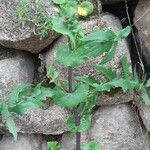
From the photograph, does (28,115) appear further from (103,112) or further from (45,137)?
(103,112)

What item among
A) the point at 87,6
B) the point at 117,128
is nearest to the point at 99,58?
the point at 87,6

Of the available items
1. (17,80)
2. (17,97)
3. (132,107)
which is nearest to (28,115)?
(17,80)

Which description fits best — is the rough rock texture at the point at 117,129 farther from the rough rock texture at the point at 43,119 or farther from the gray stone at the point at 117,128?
the rough rock texture at the point at 43,119

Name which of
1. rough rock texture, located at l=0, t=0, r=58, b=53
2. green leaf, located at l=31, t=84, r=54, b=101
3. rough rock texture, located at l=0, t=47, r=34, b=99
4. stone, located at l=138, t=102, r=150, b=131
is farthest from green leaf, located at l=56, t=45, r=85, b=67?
stone, located at l=138, t=102, r=150, b=131

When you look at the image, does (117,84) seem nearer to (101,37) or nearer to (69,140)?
(101,37)

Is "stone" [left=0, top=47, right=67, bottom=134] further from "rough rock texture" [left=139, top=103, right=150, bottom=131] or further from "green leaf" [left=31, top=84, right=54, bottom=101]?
"green leaf" [left=31, top=84, right=54, bottom=101]

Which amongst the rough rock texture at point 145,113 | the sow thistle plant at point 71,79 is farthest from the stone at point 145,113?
the sow thistle plant at point 71,79
